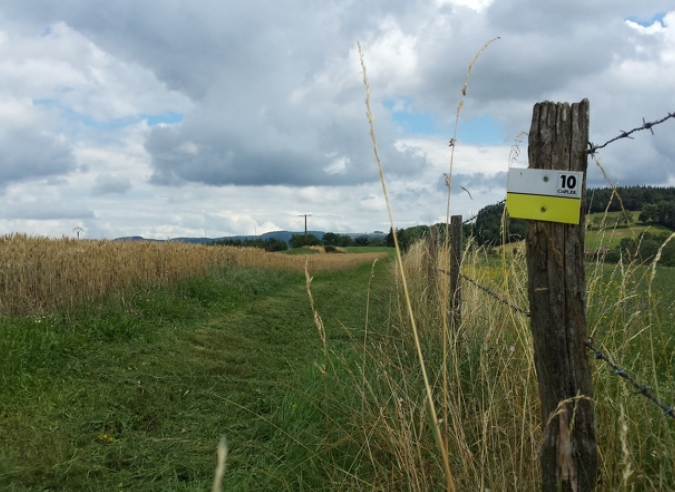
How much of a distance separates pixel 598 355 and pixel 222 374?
16.6ft

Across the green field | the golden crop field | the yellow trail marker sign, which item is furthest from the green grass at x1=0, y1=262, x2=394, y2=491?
the yellow trail marker sign

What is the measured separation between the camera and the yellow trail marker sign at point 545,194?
88.6 inches

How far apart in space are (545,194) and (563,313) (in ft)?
1.55

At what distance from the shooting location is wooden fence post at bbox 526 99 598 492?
7.50 feet

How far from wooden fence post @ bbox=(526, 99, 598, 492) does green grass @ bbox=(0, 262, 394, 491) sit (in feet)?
5.35

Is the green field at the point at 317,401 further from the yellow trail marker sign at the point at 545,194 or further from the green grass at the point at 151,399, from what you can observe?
the yellow trail marker sign at the point at 545,194

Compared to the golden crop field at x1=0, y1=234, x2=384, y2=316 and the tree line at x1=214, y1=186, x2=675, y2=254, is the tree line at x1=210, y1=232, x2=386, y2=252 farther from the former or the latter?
the tree line at x1=214, y1=186, x2=675, y2=254

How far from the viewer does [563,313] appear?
229cm

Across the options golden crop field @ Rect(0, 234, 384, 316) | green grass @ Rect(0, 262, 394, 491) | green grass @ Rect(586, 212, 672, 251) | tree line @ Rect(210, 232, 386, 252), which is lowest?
green grass @ Rect(0, 262, 394, 491)

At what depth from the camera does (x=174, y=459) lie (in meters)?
4.31

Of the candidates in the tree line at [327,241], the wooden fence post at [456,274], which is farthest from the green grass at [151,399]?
the tree line at [327,241]

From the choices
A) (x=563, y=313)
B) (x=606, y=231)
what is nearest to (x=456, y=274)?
(x=606, y=231)

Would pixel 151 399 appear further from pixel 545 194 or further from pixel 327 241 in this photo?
pixel 327 241

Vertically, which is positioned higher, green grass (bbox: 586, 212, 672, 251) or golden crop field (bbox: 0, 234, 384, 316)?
green grass (bbox: 586, 212, 672, 251)
